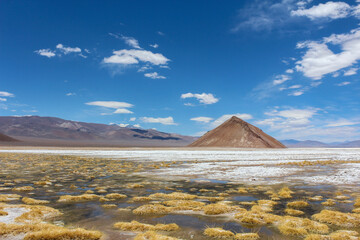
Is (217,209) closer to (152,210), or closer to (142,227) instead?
(152,210)

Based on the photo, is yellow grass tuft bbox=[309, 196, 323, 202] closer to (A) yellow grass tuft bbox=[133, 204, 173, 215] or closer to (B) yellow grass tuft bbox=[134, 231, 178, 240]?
(A) yellow grass tuft bbox=[133, 204, 173, 215]

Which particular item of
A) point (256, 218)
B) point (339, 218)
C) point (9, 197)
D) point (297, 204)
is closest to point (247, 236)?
point (256, 218)

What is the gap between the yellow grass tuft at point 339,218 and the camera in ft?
28.6

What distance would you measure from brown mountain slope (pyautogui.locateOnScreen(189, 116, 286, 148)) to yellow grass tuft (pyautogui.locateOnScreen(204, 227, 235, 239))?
125504 millimetres

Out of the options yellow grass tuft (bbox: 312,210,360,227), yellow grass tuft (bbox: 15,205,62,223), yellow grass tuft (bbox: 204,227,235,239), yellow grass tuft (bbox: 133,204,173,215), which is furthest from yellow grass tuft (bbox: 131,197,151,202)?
yellow grass tuft (bbox: 312,210,360,227)

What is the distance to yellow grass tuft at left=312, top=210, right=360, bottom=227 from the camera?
28.6 feet

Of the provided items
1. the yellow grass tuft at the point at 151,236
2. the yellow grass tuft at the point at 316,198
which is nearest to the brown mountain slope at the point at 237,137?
the yellow grass tuft at the point at 316,198

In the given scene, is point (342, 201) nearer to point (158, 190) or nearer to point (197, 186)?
point (197, 186)

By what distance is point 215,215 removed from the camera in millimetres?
9953

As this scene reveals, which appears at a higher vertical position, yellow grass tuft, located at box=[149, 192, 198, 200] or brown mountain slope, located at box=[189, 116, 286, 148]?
brown mountain slope, located at box=[189, 116, 286, 148]

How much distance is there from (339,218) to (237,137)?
131320 millimetres

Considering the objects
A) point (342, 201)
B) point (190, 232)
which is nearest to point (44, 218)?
point (190, 232)

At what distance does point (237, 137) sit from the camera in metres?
138

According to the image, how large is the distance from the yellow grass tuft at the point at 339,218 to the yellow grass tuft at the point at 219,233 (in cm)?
386
